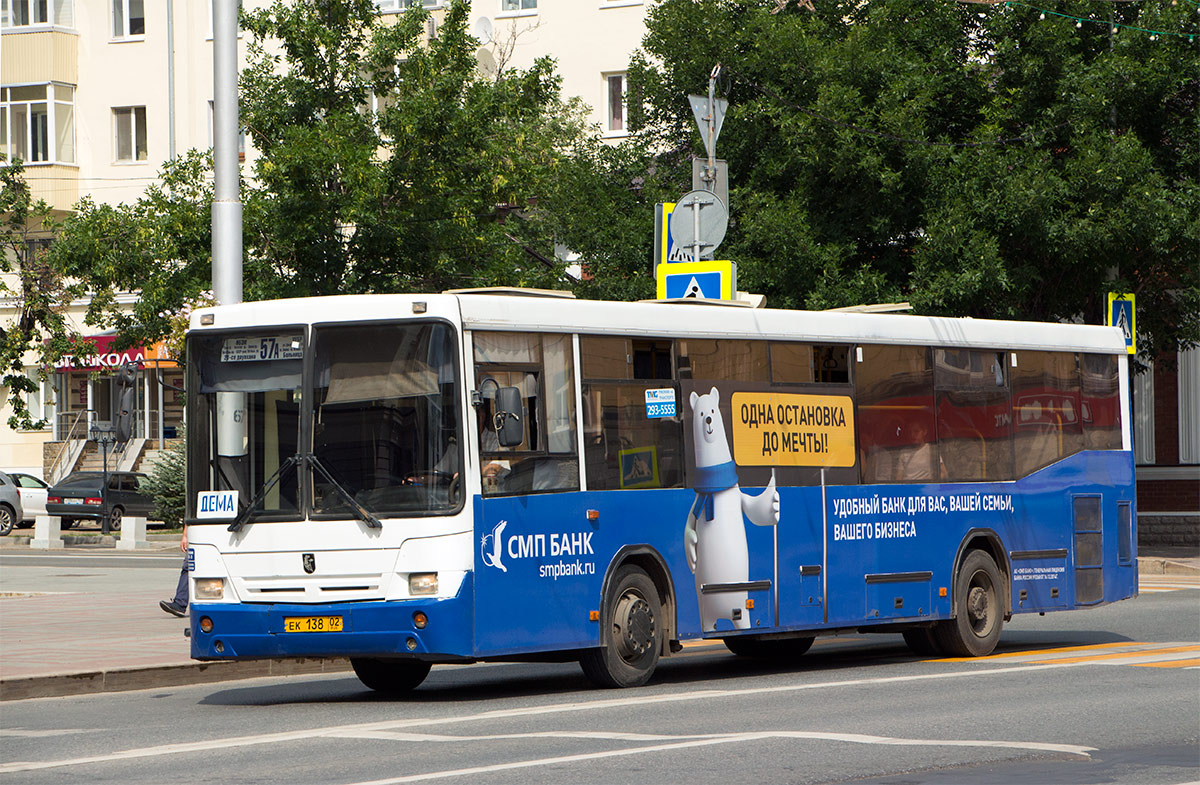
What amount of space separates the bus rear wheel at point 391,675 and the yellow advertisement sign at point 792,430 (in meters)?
2.86

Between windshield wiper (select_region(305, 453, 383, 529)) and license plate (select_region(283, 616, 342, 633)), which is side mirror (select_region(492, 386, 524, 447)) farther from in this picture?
license plate (select_region(283, 616, 342, 633))

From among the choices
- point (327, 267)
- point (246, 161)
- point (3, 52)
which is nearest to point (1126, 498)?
point (327, 267)

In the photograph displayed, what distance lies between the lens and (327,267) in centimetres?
2944

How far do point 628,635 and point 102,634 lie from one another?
6892mm

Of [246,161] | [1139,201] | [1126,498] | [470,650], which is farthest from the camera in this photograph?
[246,161]

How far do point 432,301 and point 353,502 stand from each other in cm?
141

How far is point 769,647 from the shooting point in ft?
55.3

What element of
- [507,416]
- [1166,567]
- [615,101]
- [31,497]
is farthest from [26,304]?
[507,416]

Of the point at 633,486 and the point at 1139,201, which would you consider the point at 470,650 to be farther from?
the point at 1139,201

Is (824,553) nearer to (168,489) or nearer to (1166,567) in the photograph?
(1166,567)

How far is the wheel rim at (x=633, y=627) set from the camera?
13.3 metres

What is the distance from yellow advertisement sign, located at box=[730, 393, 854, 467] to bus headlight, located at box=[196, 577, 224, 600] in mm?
3987

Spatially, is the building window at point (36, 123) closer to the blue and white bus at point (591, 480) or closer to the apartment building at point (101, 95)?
the apartment building at point (101, 95)

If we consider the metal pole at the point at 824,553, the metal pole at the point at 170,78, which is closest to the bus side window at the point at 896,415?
the metal pole at the point at 824,553
